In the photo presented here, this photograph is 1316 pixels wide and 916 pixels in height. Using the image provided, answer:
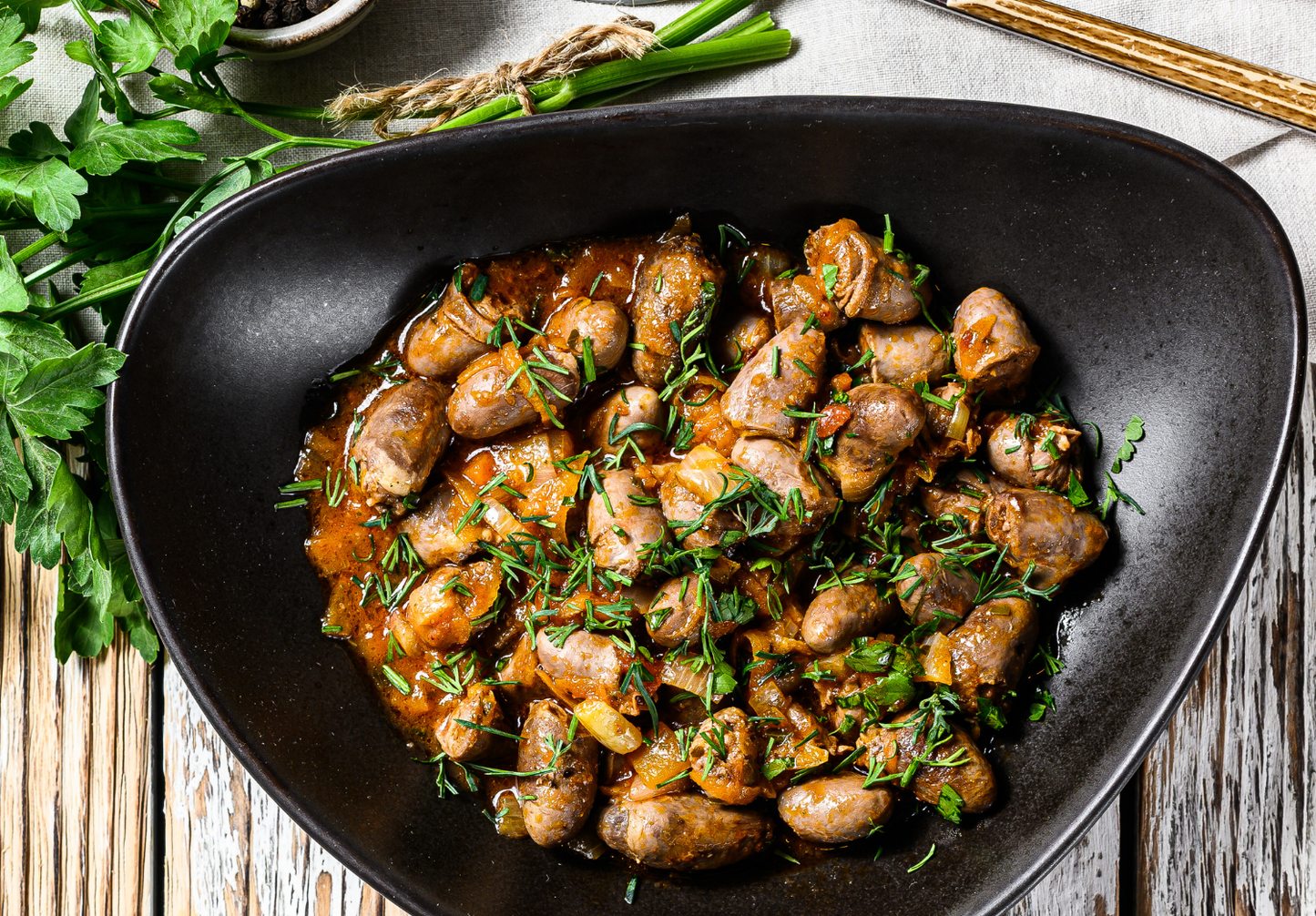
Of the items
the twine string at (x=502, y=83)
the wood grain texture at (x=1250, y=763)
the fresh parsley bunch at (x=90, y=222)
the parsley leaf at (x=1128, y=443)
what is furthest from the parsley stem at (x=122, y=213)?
the wood grain texture at (x=1250, y=763)

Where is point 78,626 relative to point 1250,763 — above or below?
above

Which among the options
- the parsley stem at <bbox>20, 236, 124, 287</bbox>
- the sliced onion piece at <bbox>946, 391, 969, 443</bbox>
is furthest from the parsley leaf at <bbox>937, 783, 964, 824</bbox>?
the parsley stem at <bbox>20, 236, 124, 287</bbox>

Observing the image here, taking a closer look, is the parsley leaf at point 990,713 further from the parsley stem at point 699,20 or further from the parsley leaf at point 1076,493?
the parsley stem at point 699,20

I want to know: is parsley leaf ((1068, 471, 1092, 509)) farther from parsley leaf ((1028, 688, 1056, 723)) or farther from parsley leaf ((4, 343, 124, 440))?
parsley leaf ((4, 343, 124, 440))

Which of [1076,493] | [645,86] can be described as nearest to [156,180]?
[645,86]

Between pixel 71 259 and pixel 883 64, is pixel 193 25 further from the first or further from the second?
pixel 883 64

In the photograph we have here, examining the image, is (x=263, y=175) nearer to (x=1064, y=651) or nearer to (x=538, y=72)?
(x=538, y=72)

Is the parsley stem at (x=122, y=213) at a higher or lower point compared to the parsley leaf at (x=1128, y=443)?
higher

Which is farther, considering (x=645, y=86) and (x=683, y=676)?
(x=645, y=86)
